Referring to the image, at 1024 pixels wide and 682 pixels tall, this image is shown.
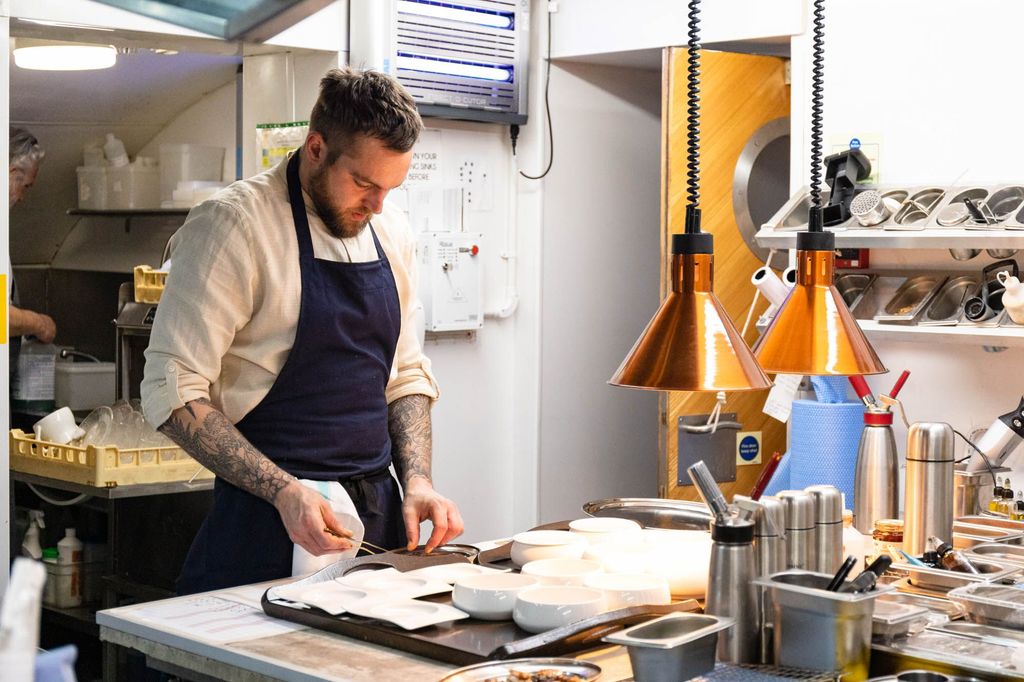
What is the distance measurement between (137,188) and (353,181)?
9.94 feet

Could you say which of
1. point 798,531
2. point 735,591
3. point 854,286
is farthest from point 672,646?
point 854,286

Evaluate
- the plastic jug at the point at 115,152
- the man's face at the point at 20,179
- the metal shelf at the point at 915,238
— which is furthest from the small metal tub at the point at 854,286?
the plastic jug at the point at 115,152

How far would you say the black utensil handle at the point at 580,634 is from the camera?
85.4 inches

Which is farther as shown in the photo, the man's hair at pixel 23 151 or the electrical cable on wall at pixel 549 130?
the electrical cable on wall at pixel 549 130

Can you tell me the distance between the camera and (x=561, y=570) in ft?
8.50

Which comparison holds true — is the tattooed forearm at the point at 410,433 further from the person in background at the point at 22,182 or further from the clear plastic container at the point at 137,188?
the clear plastic container at the point at 137,188

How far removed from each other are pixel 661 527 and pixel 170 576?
2.48 meters

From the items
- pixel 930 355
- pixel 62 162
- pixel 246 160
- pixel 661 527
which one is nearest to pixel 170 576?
pixel 246 160

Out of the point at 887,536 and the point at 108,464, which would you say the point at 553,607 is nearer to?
the point at 887,536

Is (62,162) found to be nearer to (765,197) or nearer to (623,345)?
(623,345)

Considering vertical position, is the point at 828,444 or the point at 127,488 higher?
the point at 828,444

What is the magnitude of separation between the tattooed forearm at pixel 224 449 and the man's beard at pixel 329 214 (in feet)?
1.68

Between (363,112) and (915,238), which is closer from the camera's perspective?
(363,112)

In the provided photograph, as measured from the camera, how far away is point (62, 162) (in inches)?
238
